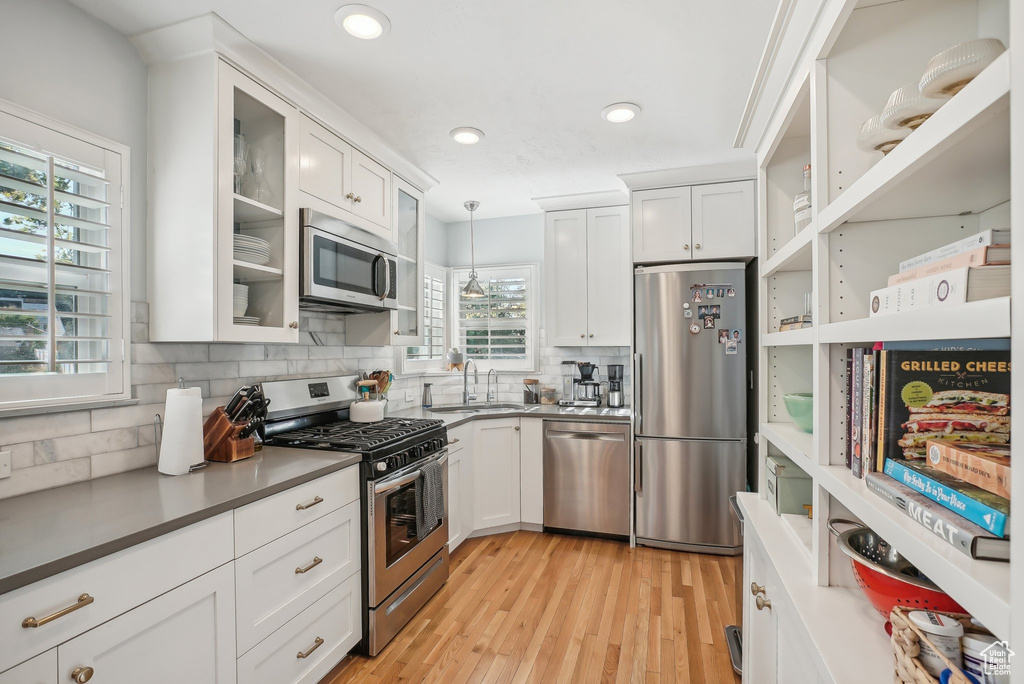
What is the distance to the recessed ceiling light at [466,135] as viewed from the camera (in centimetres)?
264

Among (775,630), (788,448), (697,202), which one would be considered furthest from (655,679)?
(697,202)

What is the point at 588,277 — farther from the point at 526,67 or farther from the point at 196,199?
the point at 196,199

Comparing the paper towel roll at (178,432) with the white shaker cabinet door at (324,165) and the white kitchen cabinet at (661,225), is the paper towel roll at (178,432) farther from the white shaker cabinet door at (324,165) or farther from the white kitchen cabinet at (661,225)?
the white kitchen cabinet at (661,225)

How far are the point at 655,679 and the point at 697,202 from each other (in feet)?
8.99

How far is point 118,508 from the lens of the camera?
4.69 ft

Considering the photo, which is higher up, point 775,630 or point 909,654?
point 909,654

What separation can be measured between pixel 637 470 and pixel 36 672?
9.59 ft

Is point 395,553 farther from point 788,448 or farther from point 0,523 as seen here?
point 788,448

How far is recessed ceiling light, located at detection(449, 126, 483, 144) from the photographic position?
2645mm

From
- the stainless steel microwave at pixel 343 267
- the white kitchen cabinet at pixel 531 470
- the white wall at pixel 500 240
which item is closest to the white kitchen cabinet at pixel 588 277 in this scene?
the white wall at pixel 500 240

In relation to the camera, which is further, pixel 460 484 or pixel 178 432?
pixel 460 484

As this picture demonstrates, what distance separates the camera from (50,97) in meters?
1.65

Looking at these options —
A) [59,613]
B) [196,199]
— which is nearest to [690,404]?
[196,199]

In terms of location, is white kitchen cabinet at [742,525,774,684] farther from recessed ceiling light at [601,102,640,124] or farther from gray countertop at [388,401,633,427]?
recessed ceiling light at [601,102,640,124]
